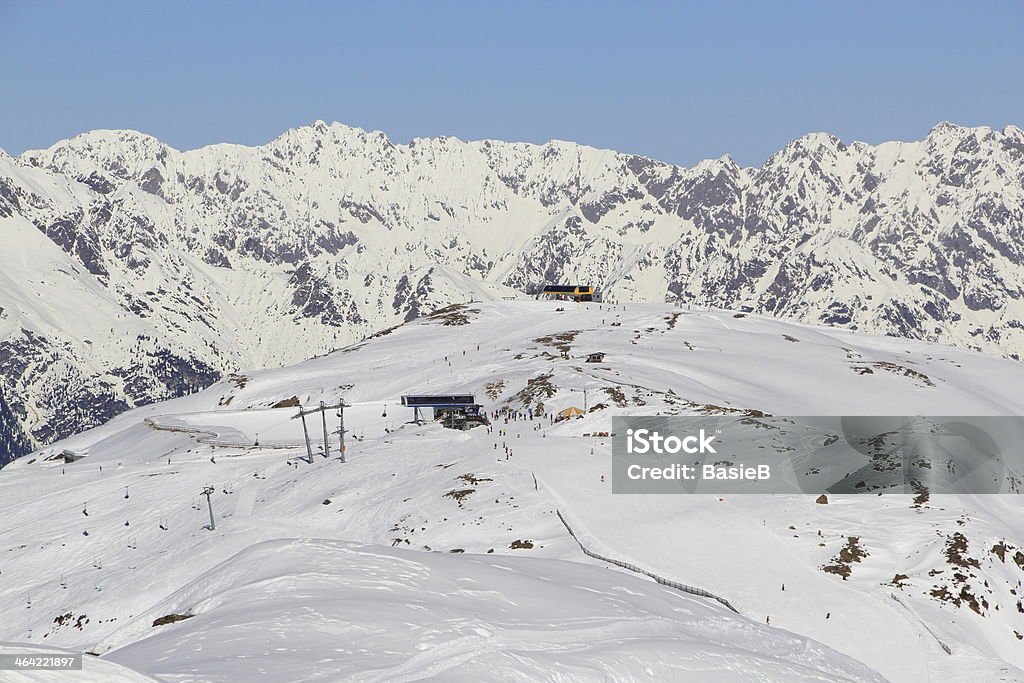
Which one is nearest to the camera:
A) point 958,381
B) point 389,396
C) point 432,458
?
point 432,458

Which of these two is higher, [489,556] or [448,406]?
[489,556]

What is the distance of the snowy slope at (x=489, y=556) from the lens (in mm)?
36906

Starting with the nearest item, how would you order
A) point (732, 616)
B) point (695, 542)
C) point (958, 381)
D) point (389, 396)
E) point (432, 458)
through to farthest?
point (732, 616) → point (695, 542) → point (432, 458) → point (389, 396) → point (958, 381)

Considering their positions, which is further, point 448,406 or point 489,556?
point 448,406

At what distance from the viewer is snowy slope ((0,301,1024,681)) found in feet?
121

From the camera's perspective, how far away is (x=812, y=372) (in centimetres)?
16125

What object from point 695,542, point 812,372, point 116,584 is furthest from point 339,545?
point 812,372

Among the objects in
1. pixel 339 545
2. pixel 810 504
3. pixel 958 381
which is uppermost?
pixel 339 545

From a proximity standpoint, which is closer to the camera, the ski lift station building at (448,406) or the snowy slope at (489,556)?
the snowy slope at (489,556)

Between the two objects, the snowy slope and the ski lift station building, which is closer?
the snowy slope

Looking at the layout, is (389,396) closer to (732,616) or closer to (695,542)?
(695,542)

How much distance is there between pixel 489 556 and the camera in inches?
2084

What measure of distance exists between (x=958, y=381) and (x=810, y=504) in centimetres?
11980

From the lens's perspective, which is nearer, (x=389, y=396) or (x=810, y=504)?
(x=810, y=504)
